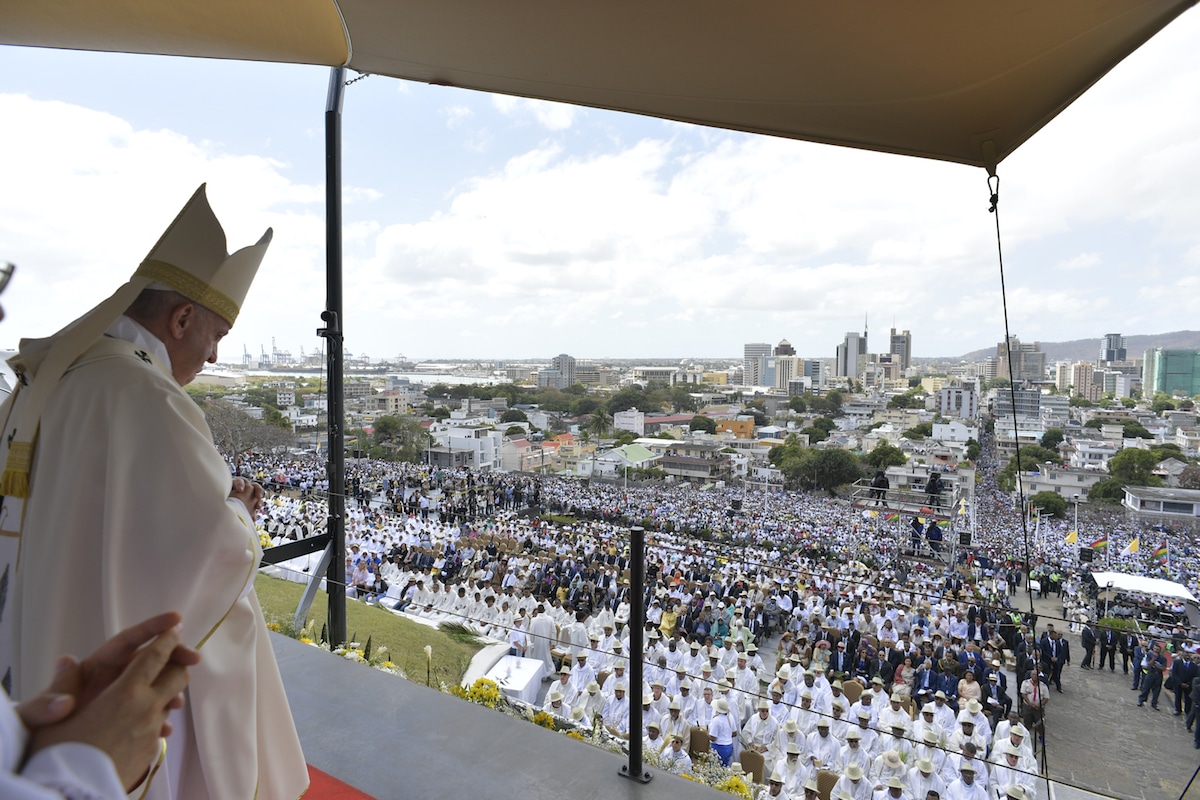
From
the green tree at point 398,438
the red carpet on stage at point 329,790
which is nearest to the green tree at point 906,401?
the green tree at point 398,438

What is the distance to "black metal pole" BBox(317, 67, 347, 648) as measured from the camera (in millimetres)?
2492

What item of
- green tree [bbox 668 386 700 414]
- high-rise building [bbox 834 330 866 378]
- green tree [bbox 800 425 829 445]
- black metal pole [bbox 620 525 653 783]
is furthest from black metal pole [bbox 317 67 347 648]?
high-rise building [bbox 834 330 866 378]

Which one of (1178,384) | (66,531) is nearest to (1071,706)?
(1178,384)

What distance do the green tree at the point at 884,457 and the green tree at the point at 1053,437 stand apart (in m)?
5.98

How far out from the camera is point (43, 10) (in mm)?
1748

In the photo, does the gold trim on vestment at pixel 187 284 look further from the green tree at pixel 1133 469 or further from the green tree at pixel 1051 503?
the green tree at pixel 1051 503

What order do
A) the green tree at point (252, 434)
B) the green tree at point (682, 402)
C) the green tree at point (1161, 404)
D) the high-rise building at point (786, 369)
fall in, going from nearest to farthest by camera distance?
1. the green tree at point (252, 434)
2. the green tree at point (1161, 404)
3. the green tree at point (682, 402)
4. the high-rise building at point (786, 369)

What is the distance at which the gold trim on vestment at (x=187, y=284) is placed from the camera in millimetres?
1030

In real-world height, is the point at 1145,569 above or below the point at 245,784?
below

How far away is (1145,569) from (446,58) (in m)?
28.9

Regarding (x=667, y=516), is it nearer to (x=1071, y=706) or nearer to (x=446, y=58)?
(x=1071, y=706)

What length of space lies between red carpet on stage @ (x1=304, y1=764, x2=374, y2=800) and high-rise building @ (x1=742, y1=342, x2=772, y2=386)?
122 feet

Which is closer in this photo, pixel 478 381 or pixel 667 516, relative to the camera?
pixel 478 381

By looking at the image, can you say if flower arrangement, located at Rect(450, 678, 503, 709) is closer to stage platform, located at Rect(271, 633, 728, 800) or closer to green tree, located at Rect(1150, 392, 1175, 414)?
stage platform, located at Rect(271, 633, 728, 800)
